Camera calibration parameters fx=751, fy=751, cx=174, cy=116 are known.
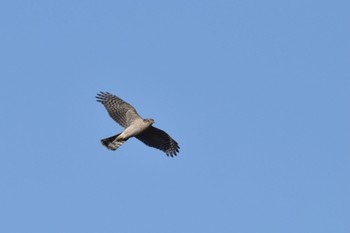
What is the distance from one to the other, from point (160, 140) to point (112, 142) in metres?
2.34

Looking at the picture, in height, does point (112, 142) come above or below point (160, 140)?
below

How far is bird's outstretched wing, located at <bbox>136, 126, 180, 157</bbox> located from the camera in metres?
29.7

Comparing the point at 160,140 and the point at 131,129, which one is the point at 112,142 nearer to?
the point at 131,129

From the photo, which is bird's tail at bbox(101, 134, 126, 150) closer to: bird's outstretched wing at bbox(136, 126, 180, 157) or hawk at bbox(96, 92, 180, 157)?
hawk at bbox(96, 92, 180, 157)

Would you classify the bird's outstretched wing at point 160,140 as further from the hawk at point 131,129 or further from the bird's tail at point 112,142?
the bird's tail at point 112,142

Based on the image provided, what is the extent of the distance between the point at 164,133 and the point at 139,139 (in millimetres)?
1111

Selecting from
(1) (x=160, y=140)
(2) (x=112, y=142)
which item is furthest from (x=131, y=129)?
(1) (x=160, y=140)

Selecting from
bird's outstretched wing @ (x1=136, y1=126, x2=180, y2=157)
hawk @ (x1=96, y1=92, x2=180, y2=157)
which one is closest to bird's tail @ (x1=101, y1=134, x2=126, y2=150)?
hawk @ (x1=96, y1=92, x2=180, y2=157)

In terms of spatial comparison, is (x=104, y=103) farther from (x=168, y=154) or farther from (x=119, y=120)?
(x=168, y=154)

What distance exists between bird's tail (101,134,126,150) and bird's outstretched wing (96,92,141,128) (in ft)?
2.55

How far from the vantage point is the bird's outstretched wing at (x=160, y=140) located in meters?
29.7

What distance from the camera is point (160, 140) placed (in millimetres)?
30250

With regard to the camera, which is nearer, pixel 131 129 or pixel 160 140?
pixel 131 129

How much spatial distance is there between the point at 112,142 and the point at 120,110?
1463 mm
